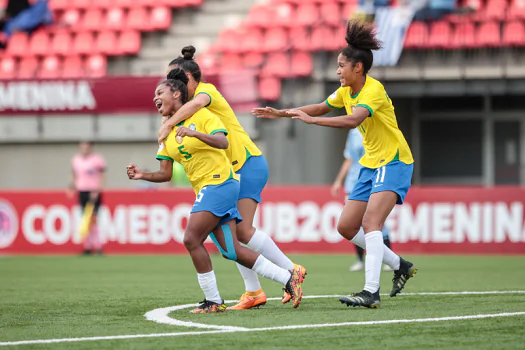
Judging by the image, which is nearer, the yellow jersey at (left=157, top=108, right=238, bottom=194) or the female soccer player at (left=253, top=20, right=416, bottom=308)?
the yellow jersey at (left=157, top=108, right=238, bottom=194)

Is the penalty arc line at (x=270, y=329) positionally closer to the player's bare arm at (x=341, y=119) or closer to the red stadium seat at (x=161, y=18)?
the player's bare arm at (x=341, y=119)

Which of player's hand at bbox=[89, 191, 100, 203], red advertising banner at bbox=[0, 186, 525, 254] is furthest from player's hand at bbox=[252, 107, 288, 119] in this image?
player's hand at bbox=[89, 191, 100, 203]

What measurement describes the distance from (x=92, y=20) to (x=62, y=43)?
90 centimetres

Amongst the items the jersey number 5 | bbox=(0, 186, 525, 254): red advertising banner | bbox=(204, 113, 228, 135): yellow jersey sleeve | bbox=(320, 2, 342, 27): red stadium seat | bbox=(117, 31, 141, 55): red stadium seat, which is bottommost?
bbox=(0, 186, 525, 254): red advertising banner

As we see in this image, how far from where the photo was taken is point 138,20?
2162 centimetres

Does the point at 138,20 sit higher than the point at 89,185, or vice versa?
the point at 138,20

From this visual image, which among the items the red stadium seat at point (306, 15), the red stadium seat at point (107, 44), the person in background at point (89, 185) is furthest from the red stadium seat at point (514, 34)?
the red stadium seat at point (107, 44)

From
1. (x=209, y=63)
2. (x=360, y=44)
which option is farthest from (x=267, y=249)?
(x=209, y=63)

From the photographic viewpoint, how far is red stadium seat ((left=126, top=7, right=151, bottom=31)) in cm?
2150

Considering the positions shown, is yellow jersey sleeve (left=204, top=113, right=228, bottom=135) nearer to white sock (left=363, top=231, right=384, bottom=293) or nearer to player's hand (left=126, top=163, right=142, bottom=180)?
player's hand (left=126, top=163, right=142, bottom=180)

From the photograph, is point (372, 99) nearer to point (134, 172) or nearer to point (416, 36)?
point (134, 172)

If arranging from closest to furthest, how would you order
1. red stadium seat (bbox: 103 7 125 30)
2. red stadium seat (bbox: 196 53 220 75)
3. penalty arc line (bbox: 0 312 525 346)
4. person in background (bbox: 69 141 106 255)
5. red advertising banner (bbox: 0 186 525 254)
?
1. penalty arc line (bbox: 0 312 525 346)
2. red advertising banner (bbox: 0 186 525 254)
3. person in background (bbox: 69 141 106 255)
4. red stadium seat (bbox: 196 53 220 75)
5. red stadium seat (bbox: 103 7 125 30)

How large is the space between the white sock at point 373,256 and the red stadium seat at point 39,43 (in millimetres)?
15234

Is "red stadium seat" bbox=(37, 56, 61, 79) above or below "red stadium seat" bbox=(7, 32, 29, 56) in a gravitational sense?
below
